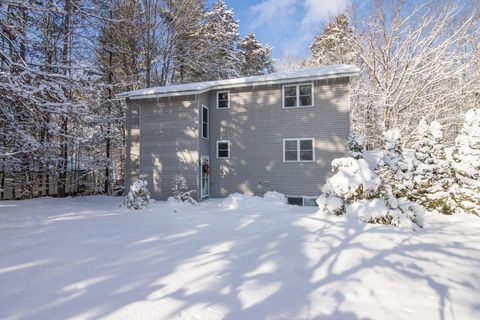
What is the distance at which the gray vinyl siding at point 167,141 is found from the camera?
487 inches

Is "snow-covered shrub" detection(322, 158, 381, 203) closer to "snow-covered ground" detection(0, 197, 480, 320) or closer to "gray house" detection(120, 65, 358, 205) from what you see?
"snow-covered ground" detection(0, 197, 480, 320)

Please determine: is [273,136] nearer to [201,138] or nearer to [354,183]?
[201,138]

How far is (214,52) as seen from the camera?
2055cm

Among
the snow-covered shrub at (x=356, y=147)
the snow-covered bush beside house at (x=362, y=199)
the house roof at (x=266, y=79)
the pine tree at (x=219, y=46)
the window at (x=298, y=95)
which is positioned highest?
the pine tree at (x=219, y=46)

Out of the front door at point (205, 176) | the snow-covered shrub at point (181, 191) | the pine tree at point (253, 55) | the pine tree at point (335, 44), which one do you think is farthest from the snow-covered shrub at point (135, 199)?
the pine tree at point (335, 44)

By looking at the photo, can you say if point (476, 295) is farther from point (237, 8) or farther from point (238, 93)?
point (237, 8)

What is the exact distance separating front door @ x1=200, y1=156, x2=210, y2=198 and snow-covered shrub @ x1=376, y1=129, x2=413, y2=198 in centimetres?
778

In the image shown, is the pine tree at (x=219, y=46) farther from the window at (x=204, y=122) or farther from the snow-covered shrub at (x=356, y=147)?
the snow-covered shrub at (x=356, y=147)

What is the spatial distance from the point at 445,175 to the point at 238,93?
9417 millimetres

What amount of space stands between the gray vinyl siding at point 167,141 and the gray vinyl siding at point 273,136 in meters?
1.33

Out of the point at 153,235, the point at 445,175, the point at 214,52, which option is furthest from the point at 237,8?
the point at 153,235

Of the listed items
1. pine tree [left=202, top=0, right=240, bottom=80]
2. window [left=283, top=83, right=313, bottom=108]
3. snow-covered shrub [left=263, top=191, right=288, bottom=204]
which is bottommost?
snow-covered shrub [left=263, top=191, right=288, bottom=204]

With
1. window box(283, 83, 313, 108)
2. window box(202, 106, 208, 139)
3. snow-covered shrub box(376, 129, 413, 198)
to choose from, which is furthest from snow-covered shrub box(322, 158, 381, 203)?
window box(202, 106, 208, 139)

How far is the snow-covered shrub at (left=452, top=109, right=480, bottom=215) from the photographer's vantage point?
8.93 m
